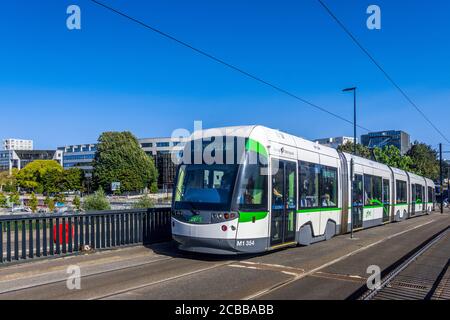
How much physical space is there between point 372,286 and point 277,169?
4.21 metres

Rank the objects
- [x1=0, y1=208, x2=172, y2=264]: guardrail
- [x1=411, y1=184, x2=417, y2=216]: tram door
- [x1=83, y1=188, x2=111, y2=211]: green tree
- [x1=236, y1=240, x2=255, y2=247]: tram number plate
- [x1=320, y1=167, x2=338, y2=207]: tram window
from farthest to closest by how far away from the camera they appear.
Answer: [x1=411, y1=184, x2=417, y2=216]: tram door, [x1=83, y1=188, x2=111, y2=211]: green tree, [x1=320, y1=167, x2=338, y2=207]: tram window, [x1=236, y1=240, x2=255, y2=247]: tram number plate, [x1=0, y1=208, x2=172, y2=264]: guardrail

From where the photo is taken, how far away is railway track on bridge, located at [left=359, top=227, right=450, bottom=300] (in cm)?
738

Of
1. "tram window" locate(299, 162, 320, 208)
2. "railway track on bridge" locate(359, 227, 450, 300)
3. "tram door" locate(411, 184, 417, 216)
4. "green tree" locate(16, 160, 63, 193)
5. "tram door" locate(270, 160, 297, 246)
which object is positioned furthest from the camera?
"green tree" locate(16, 160, 63, 193)

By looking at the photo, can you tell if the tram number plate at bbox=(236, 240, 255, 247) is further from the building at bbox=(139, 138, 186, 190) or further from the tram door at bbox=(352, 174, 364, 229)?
the building at bbox=(139, 138, 186, 190)

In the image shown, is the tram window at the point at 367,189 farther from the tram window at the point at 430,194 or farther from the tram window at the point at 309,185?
the tram window at the point at 430,194

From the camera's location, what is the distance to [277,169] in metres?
11.4

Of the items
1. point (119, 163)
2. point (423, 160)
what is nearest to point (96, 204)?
point (119, 163)

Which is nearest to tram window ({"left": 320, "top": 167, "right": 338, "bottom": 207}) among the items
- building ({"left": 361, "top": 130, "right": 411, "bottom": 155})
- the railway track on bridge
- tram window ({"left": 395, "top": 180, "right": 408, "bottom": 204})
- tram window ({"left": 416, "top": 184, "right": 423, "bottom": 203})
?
the railway track on bridge

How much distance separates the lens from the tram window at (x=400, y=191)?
85.1 ft

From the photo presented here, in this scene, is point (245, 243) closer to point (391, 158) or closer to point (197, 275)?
point (197, 275)

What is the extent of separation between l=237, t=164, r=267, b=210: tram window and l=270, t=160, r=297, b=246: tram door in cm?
48

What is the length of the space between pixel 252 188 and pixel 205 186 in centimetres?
118

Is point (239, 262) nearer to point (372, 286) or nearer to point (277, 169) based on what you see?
point (277, 169)

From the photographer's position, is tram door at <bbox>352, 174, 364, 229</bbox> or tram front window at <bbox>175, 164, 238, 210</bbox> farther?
tram door at <bbox>352, 174, 364, 229</bbox>
